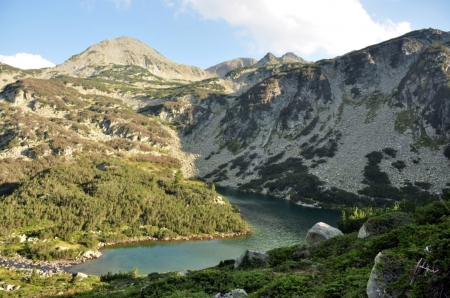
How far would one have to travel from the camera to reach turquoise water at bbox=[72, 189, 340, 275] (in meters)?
55.1

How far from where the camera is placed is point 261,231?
7944 centimetres

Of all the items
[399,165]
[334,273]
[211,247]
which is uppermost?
[399,165]

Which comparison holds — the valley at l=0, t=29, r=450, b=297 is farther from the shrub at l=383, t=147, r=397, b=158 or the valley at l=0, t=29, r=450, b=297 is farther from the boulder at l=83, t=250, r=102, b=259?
the boulder at l=83, t=250, r=102, b=259

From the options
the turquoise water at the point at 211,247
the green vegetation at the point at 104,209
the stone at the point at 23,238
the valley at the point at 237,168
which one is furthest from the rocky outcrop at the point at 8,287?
the stone at the point at 23,238

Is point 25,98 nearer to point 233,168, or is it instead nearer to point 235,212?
point 233,168

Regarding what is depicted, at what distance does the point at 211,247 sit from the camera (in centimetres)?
6750

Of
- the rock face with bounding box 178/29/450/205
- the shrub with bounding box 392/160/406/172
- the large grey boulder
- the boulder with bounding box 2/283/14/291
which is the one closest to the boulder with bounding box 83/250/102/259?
the boulder with bounding box 2/283/14/291

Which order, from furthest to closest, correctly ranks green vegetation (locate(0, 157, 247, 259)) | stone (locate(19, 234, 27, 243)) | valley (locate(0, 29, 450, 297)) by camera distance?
green vegetation (locate(0, 157, 247, 259)) → valley (locate(0, 29, 450, 297)) → stone (locate(19, 234, 27, 243))

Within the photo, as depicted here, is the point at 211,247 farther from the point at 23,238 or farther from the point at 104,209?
the point at 23,238

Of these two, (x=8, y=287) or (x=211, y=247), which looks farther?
(x=211, y=247)

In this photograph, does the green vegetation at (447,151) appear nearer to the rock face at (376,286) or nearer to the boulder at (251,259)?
the boulder at (251,259)

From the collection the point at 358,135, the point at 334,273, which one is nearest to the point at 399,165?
the point at 358,135

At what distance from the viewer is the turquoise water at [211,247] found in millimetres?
55062

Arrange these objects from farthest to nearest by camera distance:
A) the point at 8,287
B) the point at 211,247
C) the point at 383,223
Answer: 1. the point at 211,247
2. the point at 8,287
3. the point at 383,223
